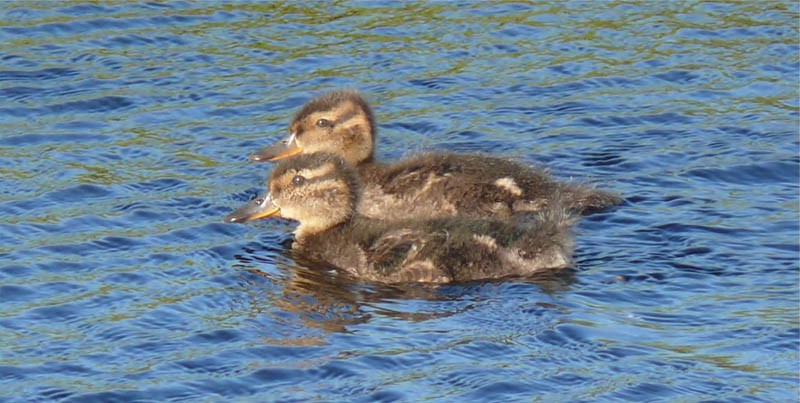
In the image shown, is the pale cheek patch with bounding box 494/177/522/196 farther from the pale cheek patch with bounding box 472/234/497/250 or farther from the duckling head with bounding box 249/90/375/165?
the duckling head with bounding box 249/90/375/165

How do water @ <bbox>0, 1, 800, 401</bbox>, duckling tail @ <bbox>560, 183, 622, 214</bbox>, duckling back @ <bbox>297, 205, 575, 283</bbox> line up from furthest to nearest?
duckling tail @ <bbox>560, 183, 622, 214</bbox> → duckling back @ <bbox>297, 205, 575, 283</bbox> → water @ <bbox>0, 1, 800, 401</bbox>

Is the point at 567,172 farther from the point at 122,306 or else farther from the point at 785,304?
the point at 122,306

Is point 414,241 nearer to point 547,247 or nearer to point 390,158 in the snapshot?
point 547,247

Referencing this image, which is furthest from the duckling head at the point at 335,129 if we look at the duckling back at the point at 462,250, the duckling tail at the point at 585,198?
the duckling back at the point at 462,250

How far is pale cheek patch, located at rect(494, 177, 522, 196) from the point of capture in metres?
10.8

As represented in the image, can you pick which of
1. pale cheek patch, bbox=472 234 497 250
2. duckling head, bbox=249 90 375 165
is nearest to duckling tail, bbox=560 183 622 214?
pale cheek patch, bbox=472 234 497 250

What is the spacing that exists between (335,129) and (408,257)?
225 cm

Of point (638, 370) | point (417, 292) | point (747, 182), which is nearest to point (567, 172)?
point (747, 182)

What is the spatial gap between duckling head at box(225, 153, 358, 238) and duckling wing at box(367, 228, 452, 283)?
729 mm

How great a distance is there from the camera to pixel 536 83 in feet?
44.8

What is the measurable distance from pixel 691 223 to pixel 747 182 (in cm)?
110

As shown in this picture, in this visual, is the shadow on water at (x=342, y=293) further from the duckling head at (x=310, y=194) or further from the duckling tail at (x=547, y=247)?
the duckling head at (x=310, y=194)

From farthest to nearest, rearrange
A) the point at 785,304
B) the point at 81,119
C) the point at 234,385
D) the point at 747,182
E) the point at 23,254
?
the point at 81,119
the point at 747,182
the point at 23,254
the point at 785,304
the point at 234,385

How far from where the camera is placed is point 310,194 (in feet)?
35.4
